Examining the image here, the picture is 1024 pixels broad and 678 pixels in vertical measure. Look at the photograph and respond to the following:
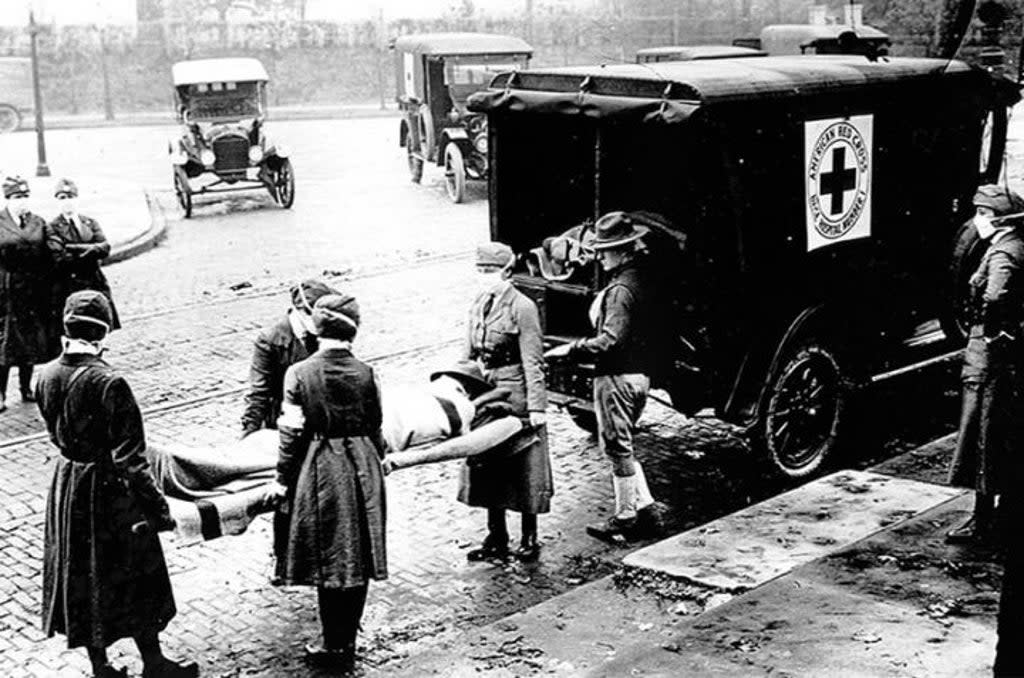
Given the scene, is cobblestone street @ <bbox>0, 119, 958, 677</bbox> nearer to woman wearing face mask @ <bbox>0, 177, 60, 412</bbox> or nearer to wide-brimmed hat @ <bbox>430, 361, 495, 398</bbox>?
woman wearing face mask @ <bbox>0, 177, 60, 412</bbox>

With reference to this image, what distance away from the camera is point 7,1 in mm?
46219

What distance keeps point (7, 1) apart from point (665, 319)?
44882 millimetres

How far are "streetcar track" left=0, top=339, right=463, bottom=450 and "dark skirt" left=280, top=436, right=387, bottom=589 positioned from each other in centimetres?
434

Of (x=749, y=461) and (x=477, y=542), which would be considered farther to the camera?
(x=749, y=461)

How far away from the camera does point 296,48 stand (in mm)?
46125

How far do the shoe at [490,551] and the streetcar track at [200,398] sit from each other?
3.79 metres

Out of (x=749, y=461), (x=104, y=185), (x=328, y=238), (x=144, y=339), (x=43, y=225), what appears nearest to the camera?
(x=749, y=461)

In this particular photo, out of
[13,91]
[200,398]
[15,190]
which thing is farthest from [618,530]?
[13,91]

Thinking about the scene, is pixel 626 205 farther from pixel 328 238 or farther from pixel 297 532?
pixel 328 238

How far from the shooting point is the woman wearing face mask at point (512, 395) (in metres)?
7.06

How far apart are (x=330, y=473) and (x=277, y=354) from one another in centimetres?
113

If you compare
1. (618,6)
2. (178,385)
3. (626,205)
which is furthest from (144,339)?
(618,6)

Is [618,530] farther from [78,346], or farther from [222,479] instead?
[78,346]

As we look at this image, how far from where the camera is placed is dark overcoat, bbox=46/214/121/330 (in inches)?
395
